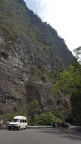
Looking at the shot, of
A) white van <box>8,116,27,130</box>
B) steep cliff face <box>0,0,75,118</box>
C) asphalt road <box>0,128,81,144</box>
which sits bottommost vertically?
asphalt road <box>0,128,81,144</box>

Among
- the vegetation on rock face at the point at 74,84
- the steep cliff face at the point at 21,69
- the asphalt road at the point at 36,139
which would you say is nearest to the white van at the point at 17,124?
the vegetation on rock face at the point at 74,84

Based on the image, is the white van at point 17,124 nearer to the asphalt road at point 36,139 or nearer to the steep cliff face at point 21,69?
the asphalt road at point 36,139

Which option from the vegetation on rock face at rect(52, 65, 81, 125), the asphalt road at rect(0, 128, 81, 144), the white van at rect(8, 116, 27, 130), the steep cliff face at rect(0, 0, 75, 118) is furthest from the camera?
the steep cliff face at rect(0, 0, 75, 118)

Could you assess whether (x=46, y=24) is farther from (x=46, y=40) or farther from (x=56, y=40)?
(x=46, y=40)

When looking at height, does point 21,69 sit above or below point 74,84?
above

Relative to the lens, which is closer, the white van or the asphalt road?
the asphalt road

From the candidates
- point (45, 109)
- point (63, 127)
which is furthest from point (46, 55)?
point (63, 127)

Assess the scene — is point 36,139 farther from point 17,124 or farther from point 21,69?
point 21,69

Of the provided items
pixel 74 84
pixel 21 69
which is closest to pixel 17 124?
pixel 74 84

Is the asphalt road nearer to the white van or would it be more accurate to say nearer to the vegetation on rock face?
the white van

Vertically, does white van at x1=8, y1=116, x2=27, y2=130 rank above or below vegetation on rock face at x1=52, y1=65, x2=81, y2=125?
below

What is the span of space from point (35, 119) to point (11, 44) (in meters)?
20.7

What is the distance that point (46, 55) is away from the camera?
88.7 metres

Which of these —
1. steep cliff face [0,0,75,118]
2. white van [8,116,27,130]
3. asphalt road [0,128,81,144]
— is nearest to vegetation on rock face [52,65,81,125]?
white van [8,116,27,130]
